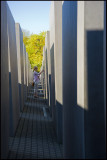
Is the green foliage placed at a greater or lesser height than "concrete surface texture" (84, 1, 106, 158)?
greater

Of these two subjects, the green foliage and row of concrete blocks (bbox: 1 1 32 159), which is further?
the green foliage

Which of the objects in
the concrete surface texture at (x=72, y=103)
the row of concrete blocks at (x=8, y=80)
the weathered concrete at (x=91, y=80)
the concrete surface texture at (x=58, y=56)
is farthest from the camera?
the concrete surface texture at (x=58, y=56)

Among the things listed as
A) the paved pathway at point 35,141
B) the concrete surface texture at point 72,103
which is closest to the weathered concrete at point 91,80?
the concrete surface texture at point 72,103

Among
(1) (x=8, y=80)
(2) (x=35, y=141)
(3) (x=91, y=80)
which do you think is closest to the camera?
(3) (x=91, y=80)

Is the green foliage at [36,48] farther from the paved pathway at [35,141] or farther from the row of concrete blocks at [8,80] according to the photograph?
the paved pathway at [35,141]

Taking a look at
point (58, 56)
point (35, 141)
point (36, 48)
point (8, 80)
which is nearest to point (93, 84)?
point (8, 80)

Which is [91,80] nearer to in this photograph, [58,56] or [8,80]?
[8,80]

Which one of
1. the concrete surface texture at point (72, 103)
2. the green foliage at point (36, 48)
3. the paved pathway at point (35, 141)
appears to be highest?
the green foliage at point (36, 48)

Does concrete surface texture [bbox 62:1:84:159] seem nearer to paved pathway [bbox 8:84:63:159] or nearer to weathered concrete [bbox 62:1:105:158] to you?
weathered concrete [bbox 62:1:105:158]

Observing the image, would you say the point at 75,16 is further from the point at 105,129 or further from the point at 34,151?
the point at 34,151

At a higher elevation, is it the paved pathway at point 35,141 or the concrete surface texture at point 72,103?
the concrete surface texture at point 72,103

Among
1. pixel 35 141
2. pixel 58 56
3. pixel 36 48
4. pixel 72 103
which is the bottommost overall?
pixel 35 141

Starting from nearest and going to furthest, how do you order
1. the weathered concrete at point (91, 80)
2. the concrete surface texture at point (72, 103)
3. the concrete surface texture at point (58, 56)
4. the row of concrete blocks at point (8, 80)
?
the weathered concrete at point (91, 80) < the concrete surface texture at point (72, 103) < the row of concrete blocks at point (8, 80) < the concrete surface texture at point (58, 56)

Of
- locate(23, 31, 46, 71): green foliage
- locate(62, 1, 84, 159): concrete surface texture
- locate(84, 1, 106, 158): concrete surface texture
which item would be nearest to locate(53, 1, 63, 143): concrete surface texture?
locate(62, 1, 84, 159): concrete surface texture
